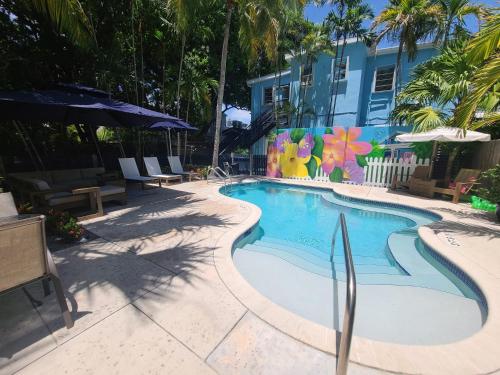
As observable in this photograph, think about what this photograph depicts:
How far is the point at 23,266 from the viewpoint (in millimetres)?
1823

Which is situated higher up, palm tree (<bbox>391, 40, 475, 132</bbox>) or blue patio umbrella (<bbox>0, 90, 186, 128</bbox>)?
palm tree (<bbox>391, 40, 475, 132</bbox>)

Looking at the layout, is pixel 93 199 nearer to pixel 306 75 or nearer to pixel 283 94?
pixel 283 94

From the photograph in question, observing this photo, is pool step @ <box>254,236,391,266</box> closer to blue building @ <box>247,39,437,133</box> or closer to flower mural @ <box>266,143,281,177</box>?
flower mural @ <box>266,143,281,177</box>

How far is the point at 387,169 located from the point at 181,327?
10.2 meters

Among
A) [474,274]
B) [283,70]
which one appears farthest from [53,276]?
[283,70]

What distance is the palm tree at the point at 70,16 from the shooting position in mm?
5227

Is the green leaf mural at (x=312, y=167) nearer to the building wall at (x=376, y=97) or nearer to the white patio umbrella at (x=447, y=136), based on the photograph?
the white patio umbrella at (x=447, y=136)

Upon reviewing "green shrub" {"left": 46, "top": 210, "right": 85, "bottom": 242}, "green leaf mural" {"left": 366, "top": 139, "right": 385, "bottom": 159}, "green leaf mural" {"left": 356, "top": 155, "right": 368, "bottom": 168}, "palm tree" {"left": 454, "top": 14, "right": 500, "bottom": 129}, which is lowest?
"green shrub" {"left": 46, "top": 210, "right": 85, "bottom": 242}

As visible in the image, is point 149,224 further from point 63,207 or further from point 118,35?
point 118,35

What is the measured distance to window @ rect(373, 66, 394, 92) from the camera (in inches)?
522

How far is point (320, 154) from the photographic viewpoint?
11203 mm

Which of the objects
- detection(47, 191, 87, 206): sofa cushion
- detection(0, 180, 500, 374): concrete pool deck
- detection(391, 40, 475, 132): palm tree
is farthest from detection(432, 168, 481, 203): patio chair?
detection(47, 191, 87, 206): sofa cushion

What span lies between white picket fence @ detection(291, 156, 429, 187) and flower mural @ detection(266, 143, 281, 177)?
14.6 feet

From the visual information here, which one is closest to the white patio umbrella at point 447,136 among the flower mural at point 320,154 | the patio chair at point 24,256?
the flower mural at point 320,154
